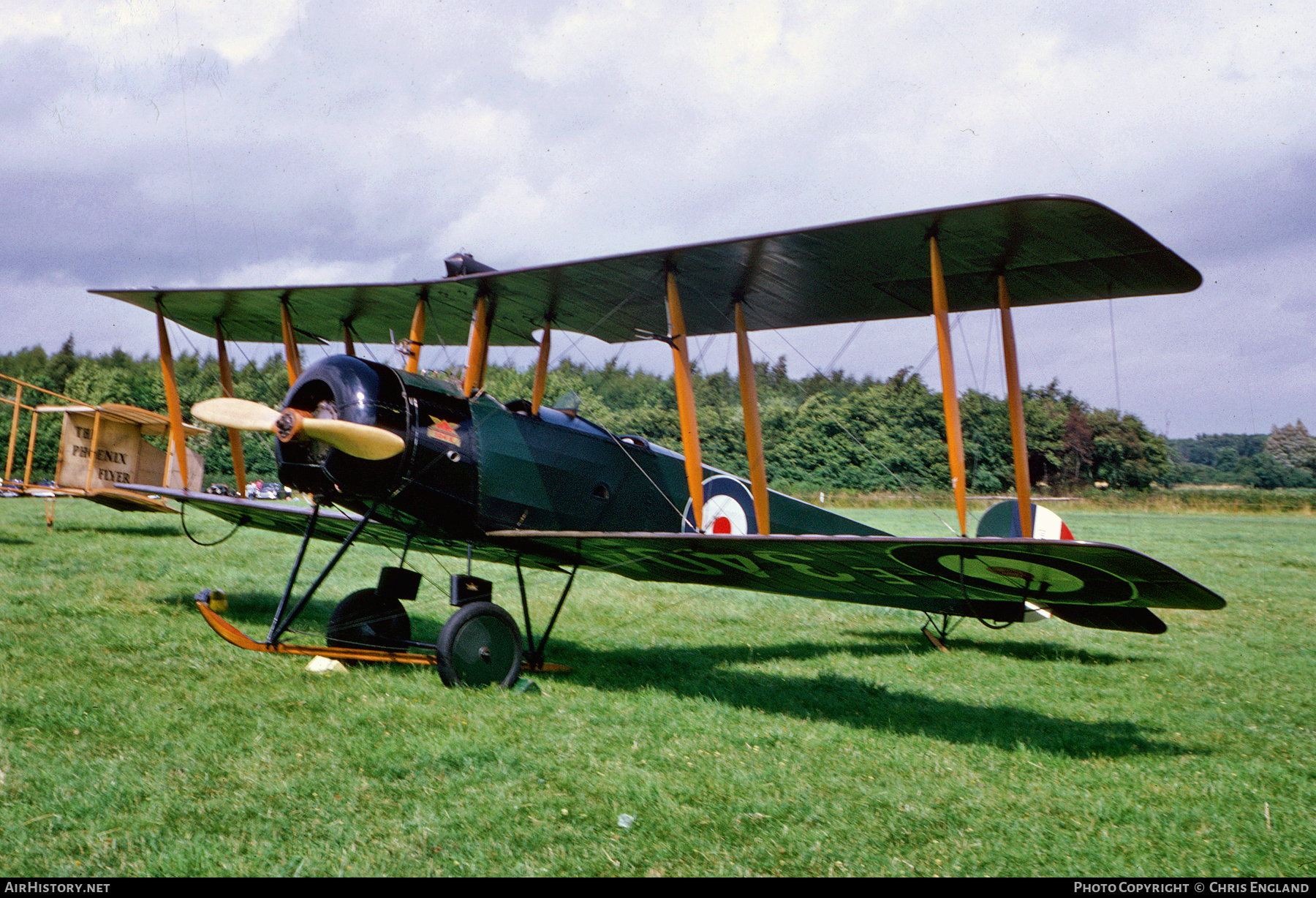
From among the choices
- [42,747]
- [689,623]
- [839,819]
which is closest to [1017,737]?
[839,819]

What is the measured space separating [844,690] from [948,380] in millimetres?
2459

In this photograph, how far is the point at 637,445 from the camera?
6.68 meters

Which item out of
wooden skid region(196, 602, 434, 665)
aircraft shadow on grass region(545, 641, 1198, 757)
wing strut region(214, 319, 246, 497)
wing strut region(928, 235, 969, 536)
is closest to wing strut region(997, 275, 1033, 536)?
wing strut region(928, 235, 969, 536)

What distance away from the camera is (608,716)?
4.89 m

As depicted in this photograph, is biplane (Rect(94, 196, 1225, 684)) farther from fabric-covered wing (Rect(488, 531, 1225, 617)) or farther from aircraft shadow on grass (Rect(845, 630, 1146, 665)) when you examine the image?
aircraft shadow on grass (Rect(845, 630, 1146, 665))

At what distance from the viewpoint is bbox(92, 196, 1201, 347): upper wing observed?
4.97m

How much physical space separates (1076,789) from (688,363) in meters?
3.52

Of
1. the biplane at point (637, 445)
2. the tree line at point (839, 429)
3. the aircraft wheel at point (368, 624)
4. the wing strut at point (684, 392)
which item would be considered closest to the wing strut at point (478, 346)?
the biplane at point (637, 445)

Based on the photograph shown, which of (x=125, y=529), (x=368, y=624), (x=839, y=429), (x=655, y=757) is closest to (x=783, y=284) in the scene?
(x=655, y=757)

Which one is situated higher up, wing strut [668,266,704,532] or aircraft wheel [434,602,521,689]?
wing strut [668,266,704,532]

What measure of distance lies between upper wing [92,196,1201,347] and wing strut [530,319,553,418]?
0.74ft

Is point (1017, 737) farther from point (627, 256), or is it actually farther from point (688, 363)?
point (627, 256)

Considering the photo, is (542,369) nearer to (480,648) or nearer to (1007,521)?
(480,648)
